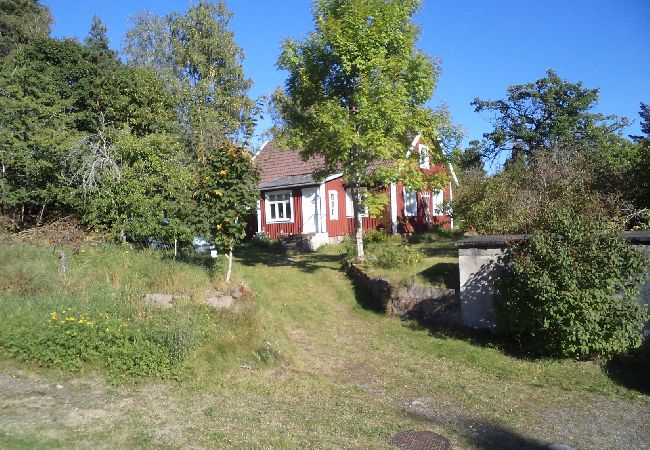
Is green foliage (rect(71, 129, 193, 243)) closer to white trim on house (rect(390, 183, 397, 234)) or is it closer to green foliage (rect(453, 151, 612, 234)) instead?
green foliage (rect(453, 151, 612, 234))

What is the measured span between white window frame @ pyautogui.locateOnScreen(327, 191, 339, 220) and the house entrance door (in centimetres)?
88

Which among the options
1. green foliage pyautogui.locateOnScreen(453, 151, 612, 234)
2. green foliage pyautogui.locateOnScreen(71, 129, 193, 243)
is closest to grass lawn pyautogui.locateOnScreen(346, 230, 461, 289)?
green foliage pyautogui.locateOnScreen(453, 151, 612, 234)

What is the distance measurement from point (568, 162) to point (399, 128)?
575cm

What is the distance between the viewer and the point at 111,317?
25.0ft

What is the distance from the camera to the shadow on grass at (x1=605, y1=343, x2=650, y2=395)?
773 centimetres

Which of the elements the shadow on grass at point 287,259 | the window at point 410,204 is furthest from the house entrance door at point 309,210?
the window at point 410,204

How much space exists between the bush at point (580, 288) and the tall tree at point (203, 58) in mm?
15359

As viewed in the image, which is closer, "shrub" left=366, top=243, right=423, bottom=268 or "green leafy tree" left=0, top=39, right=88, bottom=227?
"green leafy tree" left=0, top=39, right=88, bottom=227

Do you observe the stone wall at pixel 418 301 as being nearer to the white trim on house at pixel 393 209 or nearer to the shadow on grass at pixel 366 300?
the shadow on grass at pixel 366 300

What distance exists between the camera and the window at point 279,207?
2320 centimetres

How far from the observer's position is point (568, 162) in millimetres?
15195

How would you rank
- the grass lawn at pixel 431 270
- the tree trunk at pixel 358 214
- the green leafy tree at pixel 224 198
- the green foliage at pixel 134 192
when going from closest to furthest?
1. the green leafy tree at pixel 224 198
2. the grass lawn at pixel 431 270
3. the green foliage at pixel 134 192
4. the tree trunk at pixel 358 214

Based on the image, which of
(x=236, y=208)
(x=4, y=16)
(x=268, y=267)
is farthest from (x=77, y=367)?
(x=4, y=16)

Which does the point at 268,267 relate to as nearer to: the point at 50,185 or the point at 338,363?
the point at 50,185
